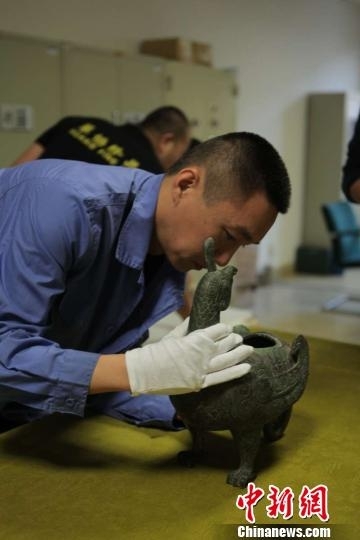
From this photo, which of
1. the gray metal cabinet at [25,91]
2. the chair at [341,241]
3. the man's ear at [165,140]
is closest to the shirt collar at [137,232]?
the man's ear at [165,140]

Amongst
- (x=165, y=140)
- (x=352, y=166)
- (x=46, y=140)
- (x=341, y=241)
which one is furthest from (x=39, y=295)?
(x=341, y=241)

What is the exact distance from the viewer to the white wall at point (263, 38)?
4.04 m

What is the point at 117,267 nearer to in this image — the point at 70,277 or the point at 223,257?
the point at 70,277

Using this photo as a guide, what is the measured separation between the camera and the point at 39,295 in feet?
3.74

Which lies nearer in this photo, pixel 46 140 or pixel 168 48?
pixel 46 140

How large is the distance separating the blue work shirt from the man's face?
0.05m

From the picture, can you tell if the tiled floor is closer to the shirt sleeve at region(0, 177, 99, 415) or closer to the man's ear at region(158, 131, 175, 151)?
the man's ear at region(158, 131, 175, 151)

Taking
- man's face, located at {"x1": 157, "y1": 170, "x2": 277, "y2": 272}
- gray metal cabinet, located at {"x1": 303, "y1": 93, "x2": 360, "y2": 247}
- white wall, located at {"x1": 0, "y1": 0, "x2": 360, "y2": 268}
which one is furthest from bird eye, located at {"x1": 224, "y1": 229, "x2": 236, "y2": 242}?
gray metal cabinet, located at {"x1": 303, "y1": 93, "x2": 360, "y2": 247}

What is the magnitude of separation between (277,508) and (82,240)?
59 centimetres

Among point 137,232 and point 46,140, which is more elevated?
point 46,140

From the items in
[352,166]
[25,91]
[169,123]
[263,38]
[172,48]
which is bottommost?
[352,166]

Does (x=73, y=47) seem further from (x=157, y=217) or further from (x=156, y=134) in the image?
(x=157, y=217)

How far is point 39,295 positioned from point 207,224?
0.35 m

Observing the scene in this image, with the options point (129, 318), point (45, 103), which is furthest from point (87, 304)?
point (45, 103)
